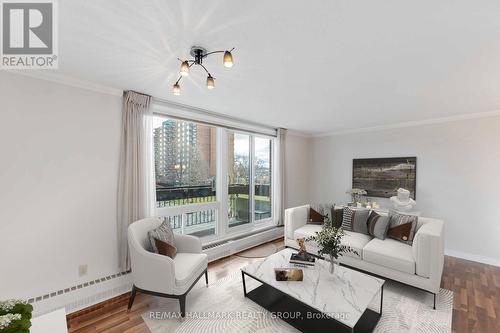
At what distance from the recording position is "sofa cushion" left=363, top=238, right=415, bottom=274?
2451 millimetres

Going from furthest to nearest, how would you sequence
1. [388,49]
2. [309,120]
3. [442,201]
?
[309,120], [442,201], [388,49]

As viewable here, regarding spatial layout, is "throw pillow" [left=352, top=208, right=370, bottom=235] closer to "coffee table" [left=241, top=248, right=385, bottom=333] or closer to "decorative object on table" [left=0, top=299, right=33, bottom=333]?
"coffee table" [left=241, top=248, right=385, bottom=333]

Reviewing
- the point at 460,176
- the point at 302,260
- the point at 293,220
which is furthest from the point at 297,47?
the point at 460,176

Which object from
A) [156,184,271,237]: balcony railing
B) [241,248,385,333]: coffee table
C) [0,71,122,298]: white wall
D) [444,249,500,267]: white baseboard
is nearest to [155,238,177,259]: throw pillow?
[0,71,122,298]: white wall

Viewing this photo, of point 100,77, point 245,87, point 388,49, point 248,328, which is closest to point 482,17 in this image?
point 388,49

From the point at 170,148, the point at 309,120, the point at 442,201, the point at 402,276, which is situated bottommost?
the point at 402,276

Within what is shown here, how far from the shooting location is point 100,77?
2225mm

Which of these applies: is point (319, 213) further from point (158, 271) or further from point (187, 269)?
point (158, 271)

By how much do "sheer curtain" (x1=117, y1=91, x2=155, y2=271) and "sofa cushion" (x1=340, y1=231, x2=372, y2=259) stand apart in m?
2.75

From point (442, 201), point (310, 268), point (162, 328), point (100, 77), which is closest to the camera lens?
point (162, 328)

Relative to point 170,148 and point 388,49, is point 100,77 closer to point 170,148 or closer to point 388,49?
point 170,148

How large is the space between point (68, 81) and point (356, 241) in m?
4.02

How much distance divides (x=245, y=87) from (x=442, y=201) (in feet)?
13.2

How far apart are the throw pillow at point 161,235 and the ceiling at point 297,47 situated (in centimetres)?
167
